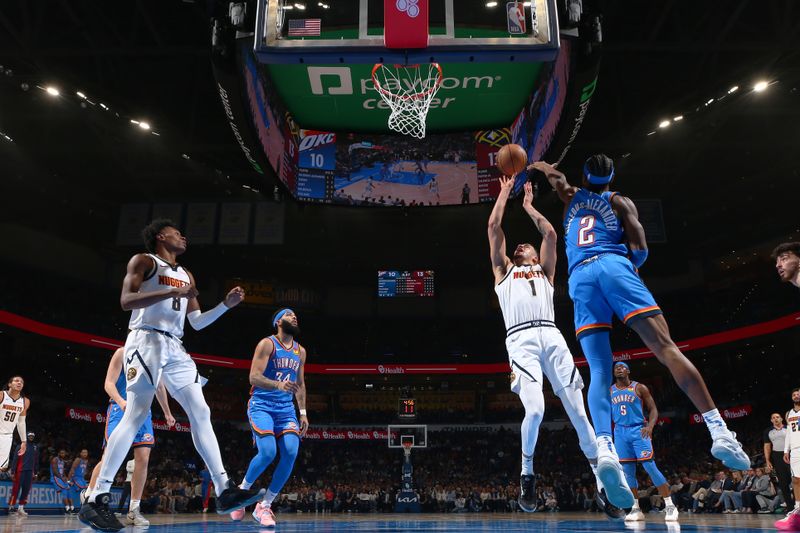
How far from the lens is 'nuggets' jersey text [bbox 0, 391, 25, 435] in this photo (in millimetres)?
9984

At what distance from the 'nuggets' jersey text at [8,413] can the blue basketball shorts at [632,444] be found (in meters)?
9.18

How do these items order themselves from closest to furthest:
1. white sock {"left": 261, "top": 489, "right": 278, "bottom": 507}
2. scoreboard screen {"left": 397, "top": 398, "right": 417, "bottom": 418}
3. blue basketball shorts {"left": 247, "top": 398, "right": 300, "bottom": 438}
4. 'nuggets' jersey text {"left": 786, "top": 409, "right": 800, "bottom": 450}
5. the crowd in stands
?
white sock {"left": 261, "top": 489, "right": 278, "bottom": 507}, blue basketball shorts {"left": 247, "top": 398, "right": 300, "bottom": 438}, 'nuggets' jersey text {"left": 786, "top": 409, "right": 800, "bottom": 450}, the crowd in stands, scoreboard screen {"left": 397, "top": 398, "right": 417, "bottom": 418}

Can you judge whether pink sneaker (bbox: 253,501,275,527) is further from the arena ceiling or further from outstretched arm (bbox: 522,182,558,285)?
the arena ceiling

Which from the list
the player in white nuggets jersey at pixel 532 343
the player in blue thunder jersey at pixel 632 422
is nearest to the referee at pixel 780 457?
the player in blue thunder jersey at pixel 632 422

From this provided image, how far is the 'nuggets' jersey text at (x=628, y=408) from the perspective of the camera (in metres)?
8.54

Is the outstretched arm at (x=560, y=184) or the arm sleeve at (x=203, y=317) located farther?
the arm sleeve at (x=203, y=317)

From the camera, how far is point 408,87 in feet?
36.6

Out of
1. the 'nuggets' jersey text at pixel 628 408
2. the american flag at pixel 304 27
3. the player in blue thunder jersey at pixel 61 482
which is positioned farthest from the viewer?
the player in blue thunder jersey at pixel 61 482

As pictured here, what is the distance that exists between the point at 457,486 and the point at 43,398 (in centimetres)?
1603

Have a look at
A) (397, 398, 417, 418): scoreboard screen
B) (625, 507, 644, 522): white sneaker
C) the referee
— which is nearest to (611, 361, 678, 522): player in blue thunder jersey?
(625, 507, 644, 522): white sneaker

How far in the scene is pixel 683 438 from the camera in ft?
81.1

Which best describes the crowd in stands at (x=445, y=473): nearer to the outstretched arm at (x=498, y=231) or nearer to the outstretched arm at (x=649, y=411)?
the outstretched arm at (x=649, y=411)

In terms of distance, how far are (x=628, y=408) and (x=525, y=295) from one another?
12.3ft

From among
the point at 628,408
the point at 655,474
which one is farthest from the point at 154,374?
the point at 628,408
